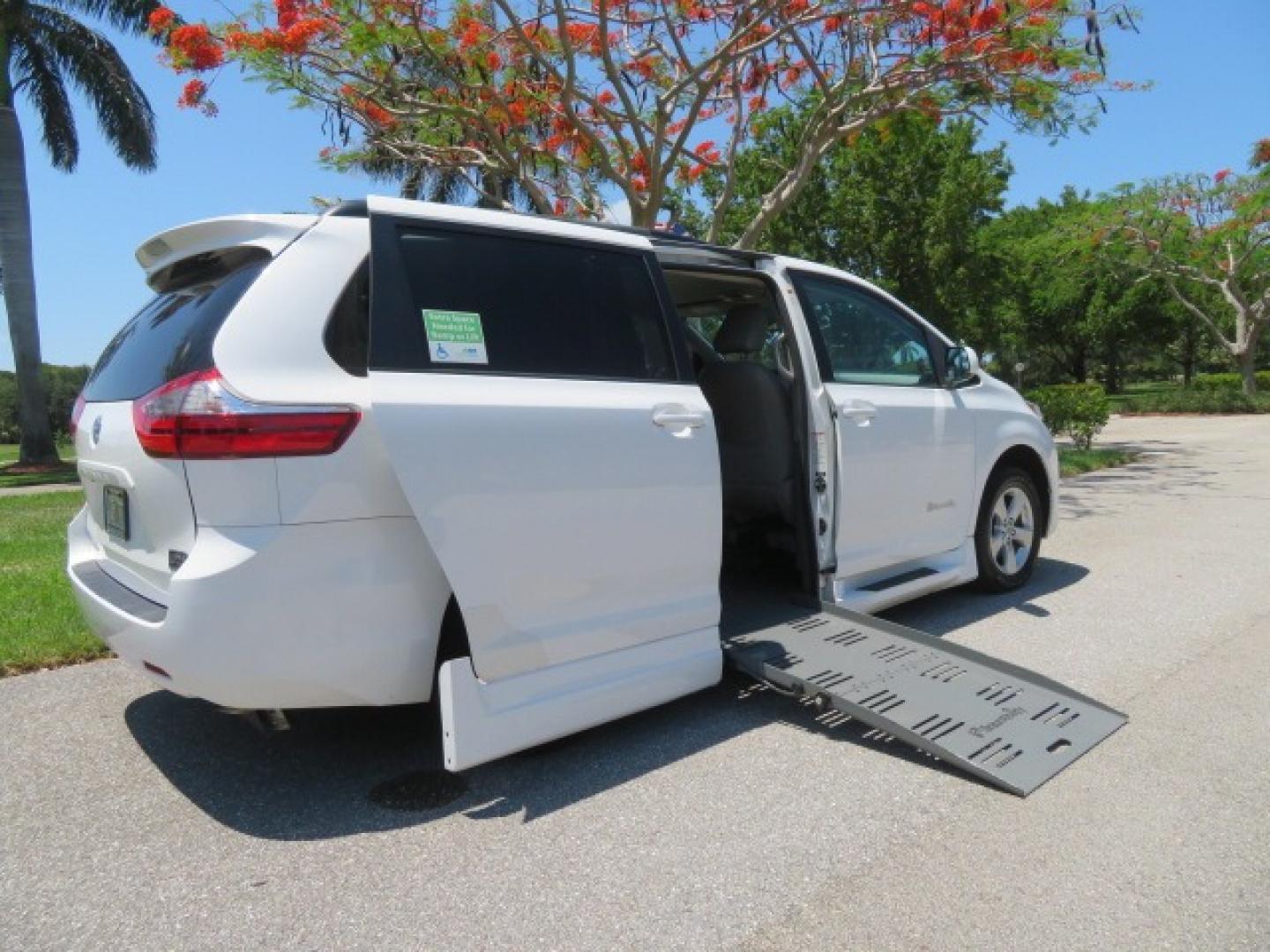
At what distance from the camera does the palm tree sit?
18219 millimetres

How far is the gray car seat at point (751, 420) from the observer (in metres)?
4.67

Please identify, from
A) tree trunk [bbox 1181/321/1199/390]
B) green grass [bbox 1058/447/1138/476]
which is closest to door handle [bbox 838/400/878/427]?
green grass [bbox 1058/447/1138/476]

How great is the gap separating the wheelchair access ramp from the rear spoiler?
241 centimetres

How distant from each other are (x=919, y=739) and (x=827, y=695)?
40cm

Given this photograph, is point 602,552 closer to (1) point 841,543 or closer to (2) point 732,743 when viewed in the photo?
(2) point 732,743

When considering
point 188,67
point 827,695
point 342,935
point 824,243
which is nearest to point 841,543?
point 827,695

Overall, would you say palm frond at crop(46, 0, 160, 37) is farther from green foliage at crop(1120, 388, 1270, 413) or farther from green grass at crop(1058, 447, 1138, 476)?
green foliage at crop(1120, 388, 1270, 413)

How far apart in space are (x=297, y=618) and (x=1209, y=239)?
3162 cm

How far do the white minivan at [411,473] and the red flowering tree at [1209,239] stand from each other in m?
28.3

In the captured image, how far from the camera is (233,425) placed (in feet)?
8.72

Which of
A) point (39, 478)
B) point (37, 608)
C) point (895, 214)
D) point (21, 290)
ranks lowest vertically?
point (39, 478)

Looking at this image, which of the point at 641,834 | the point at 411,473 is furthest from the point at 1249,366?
the point at 411,473

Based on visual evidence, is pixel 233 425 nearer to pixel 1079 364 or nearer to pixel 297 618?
pixel 297 618

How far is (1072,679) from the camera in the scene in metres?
4.18
